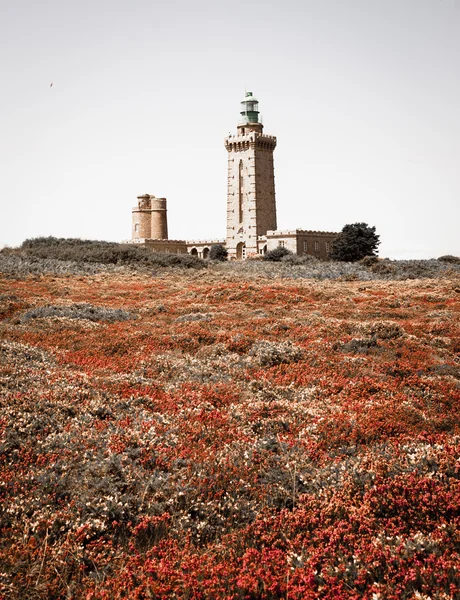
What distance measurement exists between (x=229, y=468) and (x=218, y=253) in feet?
246

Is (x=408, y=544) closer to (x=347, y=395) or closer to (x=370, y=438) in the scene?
(x=370, y=438)

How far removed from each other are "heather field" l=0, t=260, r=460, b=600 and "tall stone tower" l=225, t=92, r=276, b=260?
66.5m

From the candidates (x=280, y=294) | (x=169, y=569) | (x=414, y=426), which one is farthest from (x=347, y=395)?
(x=280, y=294)

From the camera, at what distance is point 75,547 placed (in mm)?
5570

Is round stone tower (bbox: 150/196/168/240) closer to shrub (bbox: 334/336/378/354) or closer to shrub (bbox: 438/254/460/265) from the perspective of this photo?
shrub (bbox: 438/254/460/265)

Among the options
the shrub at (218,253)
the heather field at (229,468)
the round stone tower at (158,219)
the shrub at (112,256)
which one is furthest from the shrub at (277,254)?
the heather field at (229,468)

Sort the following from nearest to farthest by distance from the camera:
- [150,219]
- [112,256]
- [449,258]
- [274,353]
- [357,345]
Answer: [274,353], [357,345], [112,256], [449,258], [150,219]

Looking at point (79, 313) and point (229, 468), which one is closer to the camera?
point (229, 468)

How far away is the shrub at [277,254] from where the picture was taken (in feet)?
232

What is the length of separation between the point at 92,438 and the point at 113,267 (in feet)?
147

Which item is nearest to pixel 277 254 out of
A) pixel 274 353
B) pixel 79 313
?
pixel 79 313

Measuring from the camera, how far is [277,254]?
7088 cm

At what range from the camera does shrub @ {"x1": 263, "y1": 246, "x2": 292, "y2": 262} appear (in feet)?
232

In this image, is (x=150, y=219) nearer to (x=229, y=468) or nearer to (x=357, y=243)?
(x=357, y=243)
